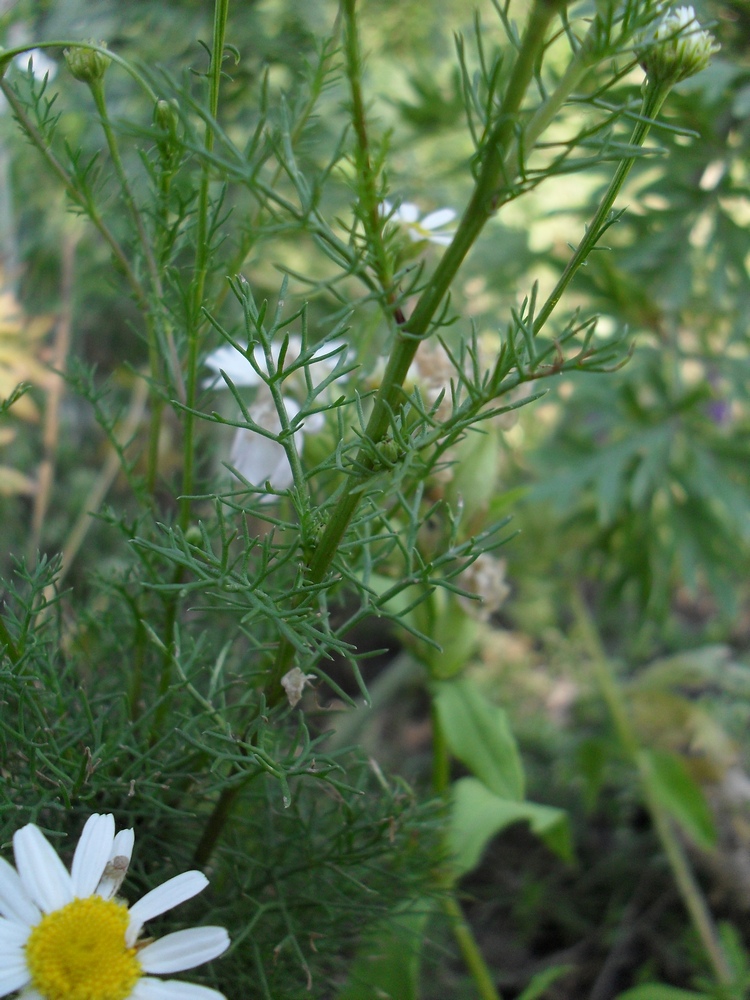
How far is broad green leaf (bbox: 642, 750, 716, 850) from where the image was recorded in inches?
26.7

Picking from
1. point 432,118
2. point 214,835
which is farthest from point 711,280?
point 214,835

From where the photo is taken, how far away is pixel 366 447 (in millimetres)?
242

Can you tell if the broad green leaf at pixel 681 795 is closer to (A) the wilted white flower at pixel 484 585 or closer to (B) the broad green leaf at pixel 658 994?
(B) the broad green leaf at pixel 658 994

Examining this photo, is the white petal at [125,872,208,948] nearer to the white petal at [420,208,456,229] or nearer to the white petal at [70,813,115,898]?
the white petal at [70,813,115,898]

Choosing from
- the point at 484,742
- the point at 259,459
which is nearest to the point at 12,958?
the point at 259,459

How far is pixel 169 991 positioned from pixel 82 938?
0.10ft

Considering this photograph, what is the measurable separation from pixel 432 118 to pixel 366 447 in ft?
3.09

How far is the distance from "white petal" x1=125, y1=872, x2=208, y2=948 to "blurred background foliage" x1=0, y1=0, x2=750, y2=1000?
1.20 ft

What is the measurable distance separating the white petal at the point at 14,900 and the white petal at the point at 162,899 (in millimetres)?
30

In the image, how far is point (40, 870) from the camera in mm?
248

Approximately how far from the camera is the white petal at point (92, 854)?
26 cm

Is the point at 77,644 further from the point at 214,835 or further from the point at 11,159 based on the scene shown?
the point at 11,159

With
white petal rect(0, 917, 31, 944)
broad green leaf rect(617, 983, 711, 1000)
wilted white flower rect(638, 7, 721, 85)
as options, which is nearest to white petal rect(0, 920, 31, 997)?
white petal rect(0, 917, 31, 944)

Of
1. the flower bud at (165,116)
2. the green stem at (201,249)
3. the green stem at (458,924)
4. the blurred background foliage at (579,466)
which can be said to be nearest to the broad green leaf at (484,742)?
the green stem at (458,924)
